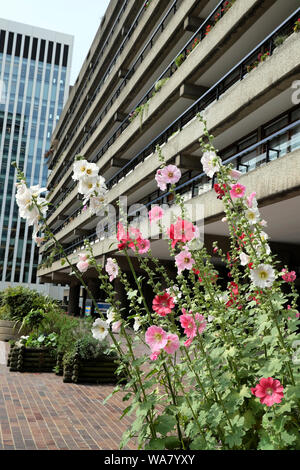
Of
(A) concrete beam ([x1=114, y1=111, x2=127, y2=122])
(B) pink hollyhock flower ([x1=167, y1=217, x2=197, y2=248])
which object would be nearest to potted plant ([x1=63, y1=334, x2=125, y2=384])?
(B) pink hollyhock flower ([x1=167, y1=217, x2=197, y2=248])

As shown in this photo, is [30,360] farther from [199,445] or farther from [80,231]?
[80,231]

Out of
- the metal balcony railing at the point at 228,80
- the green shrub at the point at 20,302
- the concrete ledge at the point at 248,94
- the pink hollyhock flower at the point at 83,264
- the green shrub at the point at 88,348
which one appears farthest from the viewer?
the green shrub at the point at 20,302

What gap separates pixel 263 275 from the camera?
8.29ft

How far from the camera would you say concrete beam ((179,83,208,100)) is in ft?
60.8

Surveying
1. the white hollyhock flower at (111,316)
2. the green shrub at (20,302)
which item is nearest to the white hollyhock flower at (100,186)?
the white hollyhock flower at (111,316)

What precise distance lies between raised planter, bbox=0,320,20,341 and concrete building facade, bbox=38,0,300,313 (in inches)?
260

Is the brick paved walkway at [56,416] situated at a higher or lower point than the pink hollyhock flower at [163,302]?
lower

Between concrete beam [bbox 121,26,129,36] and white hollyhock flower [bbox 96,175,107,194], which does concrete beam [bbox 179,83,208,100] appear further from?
white hollyhock flower [bbox 96,175,107,194]

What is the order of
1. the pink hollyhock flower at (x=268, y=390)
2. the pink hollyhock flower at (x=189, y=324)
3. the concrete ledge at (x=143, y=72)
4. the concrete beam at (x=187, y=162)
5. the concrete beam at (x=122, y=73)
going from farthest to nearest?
1. the concrete beam at (x=122, y=73)
2. the concrete ledge at (x=143, y=72)
3. the concrete beam at (x=187, y=162)
4. the pink hollyhock flower at (x=189, y=324)
5. the pink hollyhock flower at (x=268, y=390)

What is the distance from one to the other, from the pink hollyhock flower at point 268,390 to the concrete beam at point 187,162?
16143 millimetres

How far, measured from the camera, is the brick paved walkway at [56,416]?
5035 millimetres

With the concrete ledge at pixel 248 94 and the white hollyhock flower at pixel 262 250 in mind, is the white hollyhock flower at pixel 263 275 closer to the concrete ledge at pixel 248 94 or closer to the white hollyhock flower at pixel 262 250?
the white hollyhock flower at pixel 262 250
